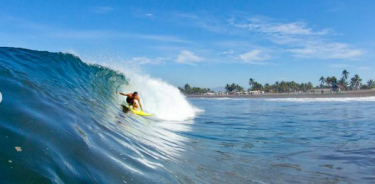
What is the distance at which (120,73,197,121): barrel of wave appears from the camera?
1697cm

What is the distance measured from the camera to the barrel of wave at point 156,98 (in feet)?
55.7

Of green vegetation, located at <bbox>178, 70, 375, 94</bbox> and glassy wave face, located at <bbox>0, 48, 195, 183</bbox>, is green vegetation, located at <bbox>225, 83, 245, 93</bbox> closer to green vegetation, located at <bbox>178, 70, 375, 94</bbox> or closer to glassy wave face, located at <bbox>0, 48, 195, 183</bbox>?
green vegetation, located at <bbox>178, 70, 375, 94</bbox>

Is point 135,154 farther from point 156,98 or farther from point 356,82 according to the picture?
point 356,82

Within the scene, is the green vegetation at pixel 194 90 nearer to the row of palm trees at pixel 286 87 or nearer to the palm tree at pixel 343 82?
the row of palm trees at pixel 286 87

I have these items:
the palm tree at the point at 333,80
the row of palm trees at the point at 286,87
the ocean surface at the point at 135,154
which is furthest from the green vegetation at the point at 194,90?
the ocean surface at the point at 135,154

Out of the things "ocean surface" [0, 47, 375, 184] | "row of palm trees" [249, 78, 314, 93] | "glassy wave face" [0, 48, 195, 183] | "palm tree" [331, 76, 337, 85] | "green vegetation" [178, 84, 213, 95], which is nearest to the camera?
"glassy wave face" [0, 48, 195, 183]

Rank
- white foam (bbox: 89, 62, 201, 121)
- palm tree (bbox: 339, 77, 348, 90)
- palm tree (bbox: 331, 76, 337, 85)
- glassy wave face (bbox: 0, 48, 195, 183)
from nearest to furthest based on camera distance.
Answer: glassy wave face (bbox: 0, 48, 195, 183)
white foam (bbox: 89, 62, 201, 121)
palm tree (bbox: 331, 76, 337, 85)
palm tree (bbox: 339, 77, 348, 90)

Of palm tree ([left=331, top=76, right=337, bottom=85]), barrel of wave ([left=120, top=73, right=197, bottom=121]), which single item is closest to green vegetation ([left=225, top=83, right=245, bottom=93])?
palm tree ([left=331, top=76, right=337, bottom=85])

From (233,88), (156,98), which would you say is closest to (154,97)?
(156,98)

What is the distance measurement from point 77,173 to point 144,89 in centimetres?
1574

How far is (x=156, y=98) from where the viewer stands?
18.8 m

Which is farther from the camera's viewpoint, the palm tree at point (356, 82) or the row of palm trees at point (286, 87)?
the row of palm trees at point (286, 87)

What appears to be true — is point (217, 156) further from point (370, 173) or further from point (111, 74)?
point (111, 74)

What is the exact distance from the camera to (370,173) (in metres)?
5.02
